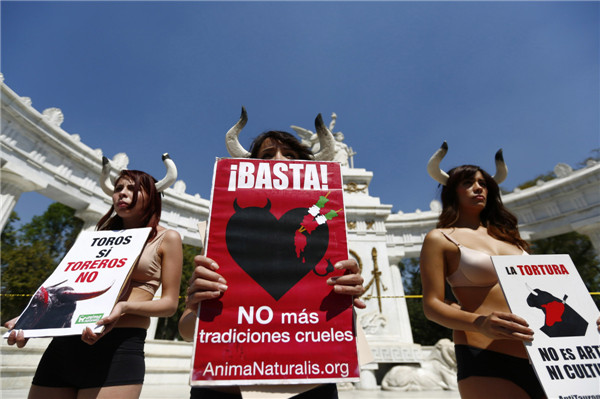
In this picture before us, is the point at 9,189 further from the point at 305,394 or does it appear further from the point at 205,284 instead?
the point at 305,394

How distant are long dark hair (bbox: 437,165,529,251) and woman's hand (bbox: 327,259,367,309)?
4.18 feet

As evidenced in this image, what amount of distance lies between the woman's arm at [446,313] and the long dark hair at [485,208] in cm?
39

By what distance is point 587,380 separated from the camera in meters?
1.75

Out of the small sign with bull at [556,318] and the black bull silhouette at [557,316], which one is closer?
the small sign with bull at [556,318]

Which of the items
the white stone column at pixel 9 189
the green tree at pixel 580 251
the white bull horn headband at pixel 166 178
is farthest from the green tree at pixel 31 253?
the green tree at pixel 580 251

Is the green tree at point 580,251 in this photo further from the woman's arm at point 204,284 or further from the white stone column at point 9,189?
the white stone column at point 9,189

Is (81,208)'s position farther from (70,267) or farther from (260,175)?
(260,175)

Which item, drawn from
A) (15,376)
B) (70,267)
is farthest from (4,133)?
(70,267)

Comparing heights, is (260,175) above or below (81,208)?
below

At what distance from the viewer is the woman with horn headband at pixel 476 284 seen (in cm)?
190

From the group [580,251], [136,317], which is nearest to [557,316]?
[136,317]

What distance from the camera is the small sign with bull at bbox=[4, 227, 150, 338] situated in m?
1.95

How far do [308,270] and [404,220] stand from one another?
18904 millimetres

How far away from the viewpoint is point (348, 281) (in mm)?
1810
